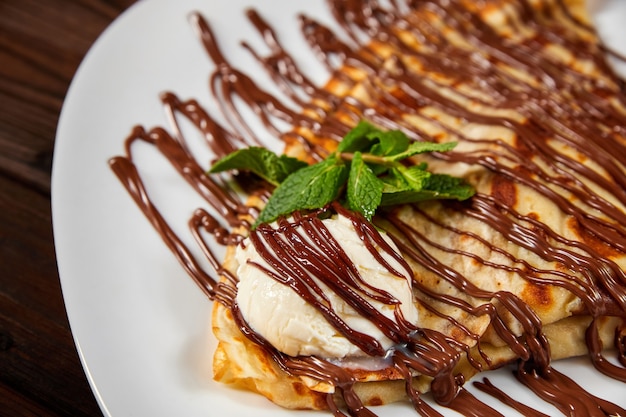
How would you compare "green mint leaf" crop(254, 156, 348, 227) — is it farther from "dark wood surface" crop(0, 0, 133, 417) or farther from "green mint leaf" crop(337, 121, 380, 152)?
"dark wood surface" crop(0, 0, 133, 417)

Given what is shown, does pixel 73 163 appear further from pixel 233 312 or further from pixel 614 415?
pixel 614 415

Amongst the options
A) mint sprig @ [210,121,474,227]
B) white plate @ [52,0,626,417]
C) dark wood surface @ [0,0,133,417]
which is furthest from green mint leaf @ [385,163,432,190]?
dark wood surface @ [0,0,133,417]

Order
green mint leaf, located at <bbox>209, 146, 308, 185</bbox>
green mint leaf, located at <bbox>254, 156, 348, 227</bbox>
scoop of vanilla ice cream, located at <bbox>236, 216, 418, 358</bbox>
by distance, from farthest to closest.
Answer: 1. green mint leaf, located at <bbox>209, 146, 308, 185</bbox>
2. green mint leaf, located at <bbox>254, 156, 348, 227</bbox>
3. scoop of vanilla ice cream, located at <bbox>236, 216, 418, 358</bbox>

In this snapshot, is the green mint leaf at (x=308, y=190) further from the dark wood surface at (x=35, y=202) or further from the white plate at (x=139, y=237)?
the dark wood surface at (x=35, y=202)

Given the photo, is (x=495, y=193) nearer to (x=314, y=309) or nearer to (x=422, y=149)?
(x=422, y=149)

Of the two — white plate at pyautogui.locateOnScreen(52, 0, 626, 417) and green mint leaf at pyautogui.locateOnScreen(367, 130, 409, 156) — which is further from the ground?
green mint leaf at pyautogui.locateOnScreen(367, 130, 409, 156)

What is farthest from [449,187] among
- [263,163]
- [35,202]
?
[35,202]

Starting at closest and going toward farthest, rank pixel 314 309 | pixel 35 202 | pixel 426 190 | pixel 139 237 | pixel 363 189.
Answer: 1. pixel 314 309
2. pixel 363 189
3. pixel 426 190
4. pixel 139 237
5. pixel 35 202
